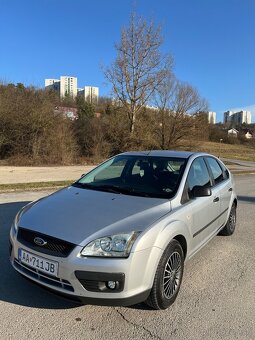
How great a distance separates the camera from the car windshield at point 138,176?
178 inches

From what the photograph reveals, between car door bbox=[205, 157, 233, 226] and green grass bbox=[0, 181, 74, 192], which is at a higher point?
car door bbox=[205, 157, 233, 226]

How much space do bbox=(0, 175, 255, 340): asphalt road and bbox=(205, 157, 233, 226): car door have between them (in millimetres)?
1157

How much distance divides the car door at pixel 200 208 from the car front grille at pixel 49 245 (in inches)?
60.8

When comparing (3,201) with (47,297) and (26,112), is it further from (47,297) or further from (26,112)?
(26,112)

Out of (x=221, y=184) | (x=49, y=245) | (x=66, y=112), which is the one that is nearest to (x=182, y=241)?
(x=49, y=245)

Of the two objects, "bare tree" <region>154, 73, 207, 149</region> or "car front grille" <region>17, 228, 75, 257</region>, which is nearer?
"car front grille" <region>17, 228, 75, 257</region>

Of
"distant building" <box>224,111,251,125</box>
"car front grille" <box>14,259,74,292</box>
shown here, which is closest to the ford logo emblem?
"car front grille" <box>14,259,74,292</box>

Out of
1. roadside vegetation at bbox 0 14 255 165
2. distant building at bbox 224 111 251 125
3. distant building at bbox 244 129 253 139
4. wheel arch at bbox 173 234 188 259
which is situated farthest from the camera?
distant building at bbox 224 111 251 125

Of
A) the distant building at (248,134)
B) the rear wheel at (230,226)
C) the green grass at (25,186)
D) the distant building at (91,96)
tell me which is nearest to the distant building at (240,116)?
the distant building at (248,134)

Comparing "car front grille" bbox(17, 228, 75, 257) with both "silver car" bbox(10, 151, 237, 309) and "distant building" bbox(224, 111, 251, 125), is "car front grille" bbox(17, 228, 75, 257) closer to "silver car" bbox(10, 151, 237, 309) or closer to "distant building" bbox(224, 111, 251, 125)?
"silver car" bbox(10, 151, 237, 309)

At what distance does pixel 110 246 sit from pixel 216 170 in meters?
3.12

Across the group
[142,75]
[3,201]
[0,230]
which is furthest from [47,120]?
[0,230]

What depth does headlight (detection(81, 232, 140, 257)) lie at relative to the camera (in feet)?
10.8

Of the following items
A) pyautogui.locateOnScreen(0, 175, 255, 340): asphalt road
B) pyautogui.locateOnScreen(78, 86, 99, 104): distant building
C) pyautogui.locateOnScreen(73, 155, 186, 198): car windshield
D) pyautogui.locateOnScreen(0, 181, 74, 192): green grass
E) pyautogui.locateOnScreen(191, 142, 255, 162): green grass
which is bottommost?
pyautogui.locateOnScreen(191, 142, 255, 162): green grass
